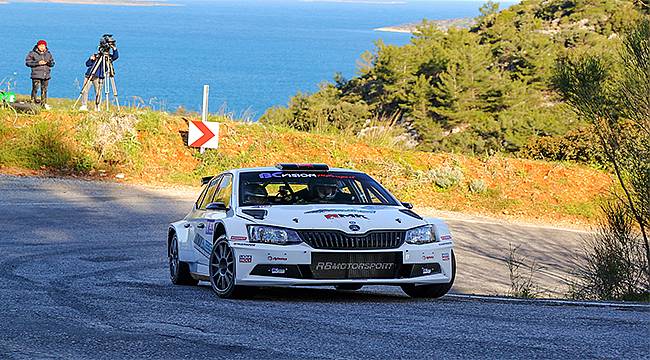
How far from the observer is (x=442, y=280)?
10.9 meters

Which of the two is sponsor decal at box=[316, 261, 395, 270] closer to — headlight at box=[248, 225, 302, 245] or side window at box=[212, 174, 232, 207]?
headlight at box=[248, 225, 302, 245]

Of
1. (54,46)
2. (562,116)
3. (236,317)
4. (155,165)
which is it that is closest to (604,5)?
(562,116)

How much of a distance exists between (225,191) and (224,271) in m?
1.52

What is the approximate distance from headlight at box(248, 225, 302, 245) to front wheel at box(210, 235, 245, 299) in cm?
26

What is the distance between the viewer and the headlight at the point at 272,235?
10.5 meters

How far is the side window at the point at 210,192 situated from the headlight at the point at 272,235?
209cm

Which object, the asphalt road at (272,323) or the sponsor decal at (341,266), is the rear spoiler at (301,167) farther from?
the sponsor decal at (341,266)

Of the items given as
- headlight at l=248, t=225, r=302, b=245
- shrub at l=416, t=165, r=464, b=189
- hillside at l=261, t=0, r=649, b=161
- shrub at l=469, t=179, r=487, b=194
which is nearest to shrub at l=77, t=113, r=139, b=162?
shrub at l=416, t=165, r=464, b=189

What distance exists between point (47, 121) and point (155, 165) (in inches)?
115

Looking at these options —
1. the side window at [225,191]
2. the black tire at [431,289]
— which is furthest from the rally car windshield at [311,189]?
the black tire at [431,289]

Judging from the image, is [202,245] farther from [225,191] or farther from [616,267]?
[616,267]

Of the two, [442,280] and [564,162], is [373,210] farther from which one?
[564,162]

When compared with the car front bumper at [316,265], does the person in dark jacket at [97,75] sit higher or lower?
higher

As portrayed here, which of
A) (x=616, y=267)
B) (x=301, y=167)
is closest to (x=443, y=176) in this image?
(x=616, y=267)
